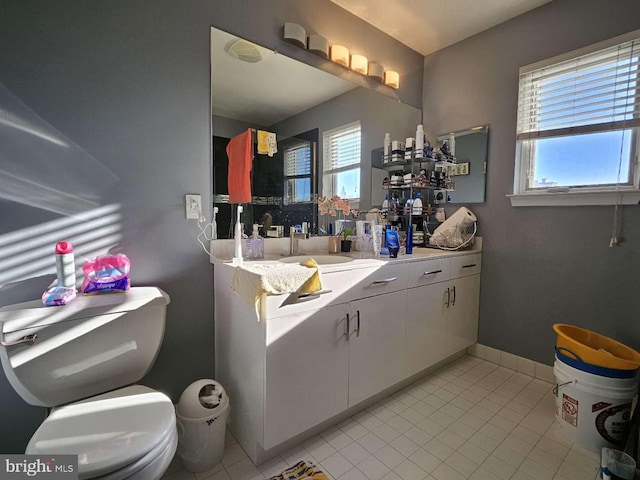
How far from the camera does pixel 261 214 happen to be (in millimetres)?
1778

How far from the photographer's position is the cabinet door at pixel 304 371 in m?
1.28

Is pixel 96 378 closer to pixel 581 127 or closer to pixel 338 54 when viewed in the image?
pixel 338 54

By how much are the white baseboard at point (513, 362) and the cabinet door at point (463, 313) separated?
11 centimetres

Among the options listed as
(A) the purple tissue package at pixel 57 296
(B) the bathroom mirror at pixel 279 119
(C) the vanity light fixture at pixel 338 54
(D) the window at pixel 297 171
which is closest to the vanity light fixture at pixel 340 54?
(C) the vanity light fixture at pixel 338 54

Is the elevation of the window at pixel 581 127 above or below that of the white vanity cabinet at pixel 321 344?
above

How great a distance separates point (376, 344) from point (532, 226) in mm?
1475

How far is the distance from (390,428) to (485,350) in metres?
1.25

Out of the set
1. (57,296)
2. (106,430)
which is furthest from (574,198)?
(57,296)

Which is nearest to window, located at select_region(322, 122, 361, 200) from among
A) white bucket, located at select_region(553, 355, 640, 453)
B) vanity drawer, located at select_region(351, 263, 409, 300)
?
vanity drawer, located at select_region(351, 263, 409, 300)

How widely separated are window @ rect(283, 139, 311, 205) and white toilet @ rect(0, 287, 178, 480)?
3.26ft

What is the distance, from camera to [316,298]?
1395mm

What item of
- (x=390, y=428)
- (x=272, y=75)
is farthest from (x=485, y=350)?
(x=272, y=75)

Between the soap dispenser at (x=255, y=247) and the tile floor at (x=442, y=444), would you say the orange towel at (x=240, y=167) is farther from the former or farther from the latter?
the tile floor at (x=442, y=444)

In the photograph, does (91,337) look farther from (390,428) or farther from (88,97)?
(390,428)
